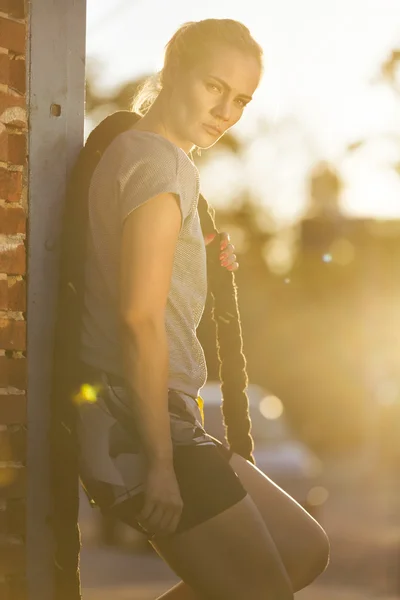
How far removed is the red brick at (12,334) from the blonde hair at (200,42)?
0.76 m

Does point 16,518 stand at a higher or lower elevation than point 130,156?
lower

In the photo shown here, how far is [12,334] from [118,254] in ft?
1.50

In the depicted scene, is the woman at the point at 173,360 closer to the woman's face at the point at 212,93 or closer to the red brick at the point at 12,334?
the woman's face at the point at 212,93

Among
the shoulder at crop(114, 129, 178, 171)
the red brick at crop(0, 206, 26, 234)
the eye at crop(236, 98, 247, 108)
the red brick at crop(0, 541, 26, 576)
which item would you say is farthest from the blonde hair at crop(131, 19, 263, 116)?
the red brick at crop(0, 541, 26, 576)

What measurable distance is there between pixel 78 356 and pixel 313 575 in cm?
88

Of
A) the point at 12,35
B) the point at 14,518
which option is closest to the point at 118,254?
the point at 12,35

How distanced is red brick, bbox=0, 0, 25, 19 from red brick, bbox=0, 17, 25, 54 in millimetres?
23

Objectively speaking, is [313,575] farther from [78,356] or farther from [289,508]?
[78,356]

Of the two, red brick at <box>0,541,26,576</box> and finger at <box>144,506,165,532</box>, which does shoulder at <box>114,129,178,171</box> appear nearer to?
finger at <box>144,506,165,532</box>

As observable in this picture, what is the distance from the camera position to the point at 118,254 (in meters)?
3.03

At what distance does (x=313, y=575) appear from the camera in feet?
10.7

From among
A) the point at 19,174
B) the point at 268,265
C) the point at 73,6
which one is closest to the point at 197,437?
the point at 19,174

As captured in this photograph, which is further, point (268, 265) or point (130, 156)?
point (268, 265)

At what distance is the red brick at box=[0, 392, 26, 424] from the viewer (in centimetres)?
329
